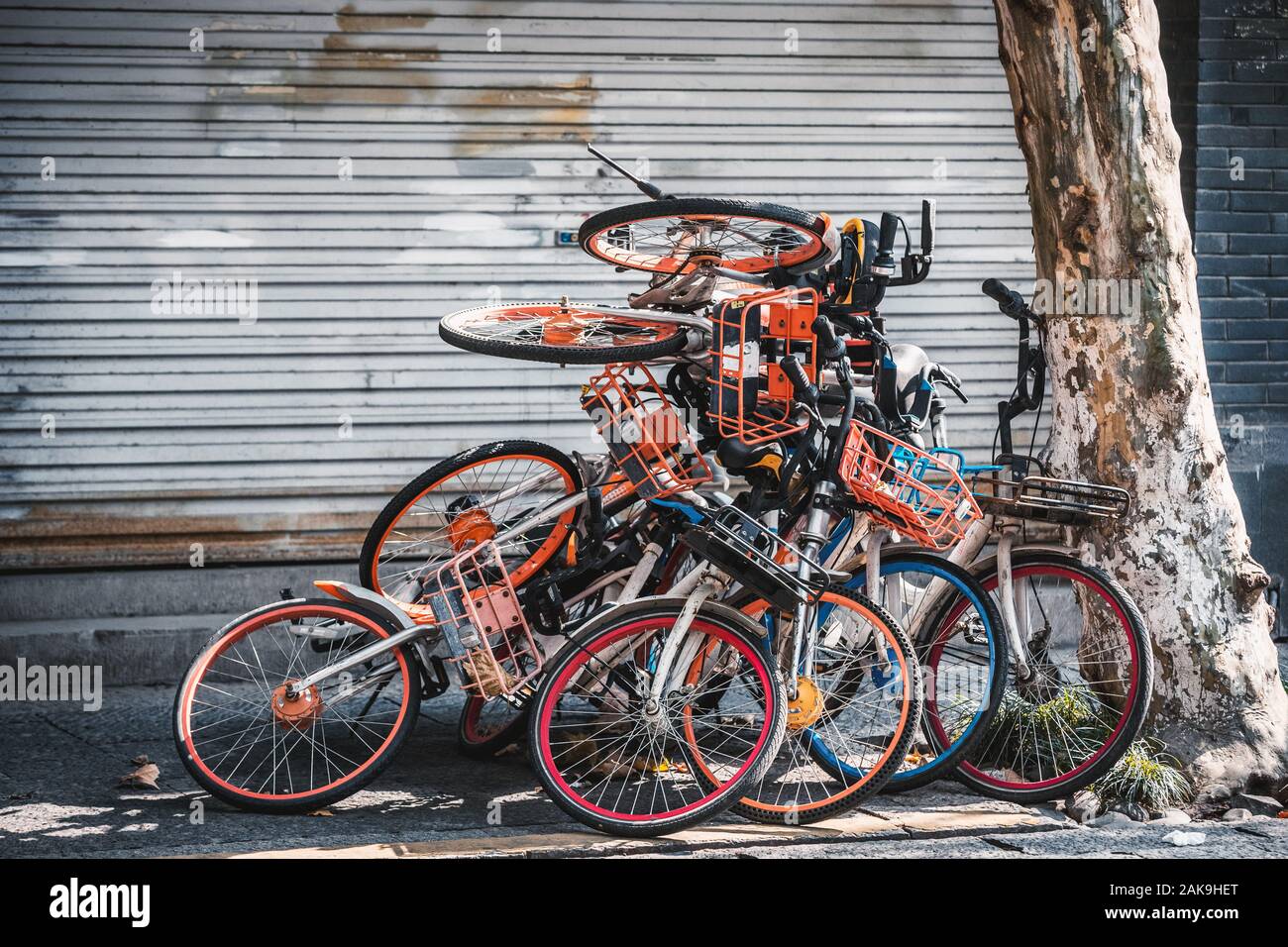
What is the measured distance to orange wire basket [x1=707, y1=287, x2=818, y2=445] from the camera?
16.1 feet

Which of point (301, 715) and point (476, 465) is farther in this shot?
point (476, 465)

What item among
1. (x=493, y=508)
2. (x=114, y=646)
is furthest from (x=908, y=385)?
(x=114, y=646)

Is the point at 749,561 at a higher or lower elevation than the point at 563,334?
lower

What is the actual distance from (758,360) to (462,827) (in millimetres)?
1990

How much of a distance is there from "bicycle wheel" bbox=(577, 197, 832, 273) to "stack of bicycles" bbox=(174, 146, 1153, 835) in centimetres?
1

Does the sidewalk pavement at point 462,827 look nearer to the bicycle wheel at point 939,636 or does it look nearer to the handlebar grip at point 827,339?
the bicycle wheel at point 939,636

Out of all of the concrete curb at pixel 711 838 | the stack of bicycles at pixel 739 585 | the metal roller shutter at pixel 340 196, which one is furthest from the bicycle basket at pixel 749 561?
the metal roller shutter at pixel 340 196

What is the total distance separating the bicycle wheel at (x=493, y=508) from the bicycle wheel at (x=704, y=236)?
869 millimetres

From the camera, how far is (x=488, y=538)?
5.36 metres

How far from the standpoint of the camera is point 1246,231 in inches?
338
